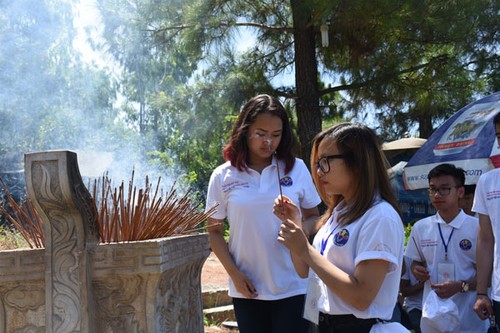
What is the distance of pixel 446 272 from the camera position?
3.60 meters

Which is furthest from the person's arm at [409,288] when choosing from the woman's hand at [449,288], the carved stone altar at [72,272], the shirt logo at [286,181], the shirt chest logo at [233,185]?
the carved stone altar at [72,272]

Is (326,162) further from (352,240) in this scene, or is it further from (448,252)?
(448,252)

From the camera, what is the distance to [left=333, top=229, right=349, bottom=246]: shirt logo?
2018 millimetres

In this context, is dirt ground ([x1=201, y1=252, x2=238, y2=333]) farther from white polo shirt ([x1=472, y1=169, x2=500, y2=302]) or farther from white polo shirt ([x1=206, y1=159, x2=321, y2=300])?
white polo shirt ([x1=472, y1=169, x2=500, y2=302])

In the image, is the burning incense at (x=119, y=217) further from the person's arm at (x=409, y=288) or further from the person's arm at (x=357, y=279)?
the person's arm at (x=409, y=288)

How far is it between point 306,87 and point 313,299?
701cm

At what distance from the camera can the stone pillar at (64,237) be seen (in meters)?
2.36

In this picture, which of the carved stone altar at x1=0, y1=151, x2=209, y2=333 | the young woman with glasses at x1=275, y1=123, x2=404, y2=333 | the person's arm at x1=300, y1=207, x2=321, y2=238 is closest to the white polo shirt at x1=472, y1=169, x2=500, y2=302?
the person's arm at x1=300, y1=207, x2=321, y2=238

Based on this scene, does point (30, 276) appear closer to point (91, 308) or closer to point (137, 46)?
point (91, 308)

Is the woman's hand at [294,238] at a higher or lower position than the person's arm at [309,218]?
lower

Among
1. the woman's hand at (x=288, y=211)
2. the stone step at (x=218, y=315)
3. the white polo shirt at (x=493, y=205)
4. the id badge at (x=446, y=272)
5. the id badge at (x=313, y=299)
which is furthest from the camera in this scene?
the stone step at (x=218, y=315)

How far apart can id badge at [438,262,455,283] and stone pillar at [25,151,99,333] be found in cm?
215

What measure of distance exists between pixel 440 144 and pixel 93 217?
3.71 meters

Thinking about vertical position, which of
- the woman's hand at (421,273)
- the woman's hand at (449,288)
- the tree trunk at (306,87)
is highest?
the tree trunk at (306,87)
